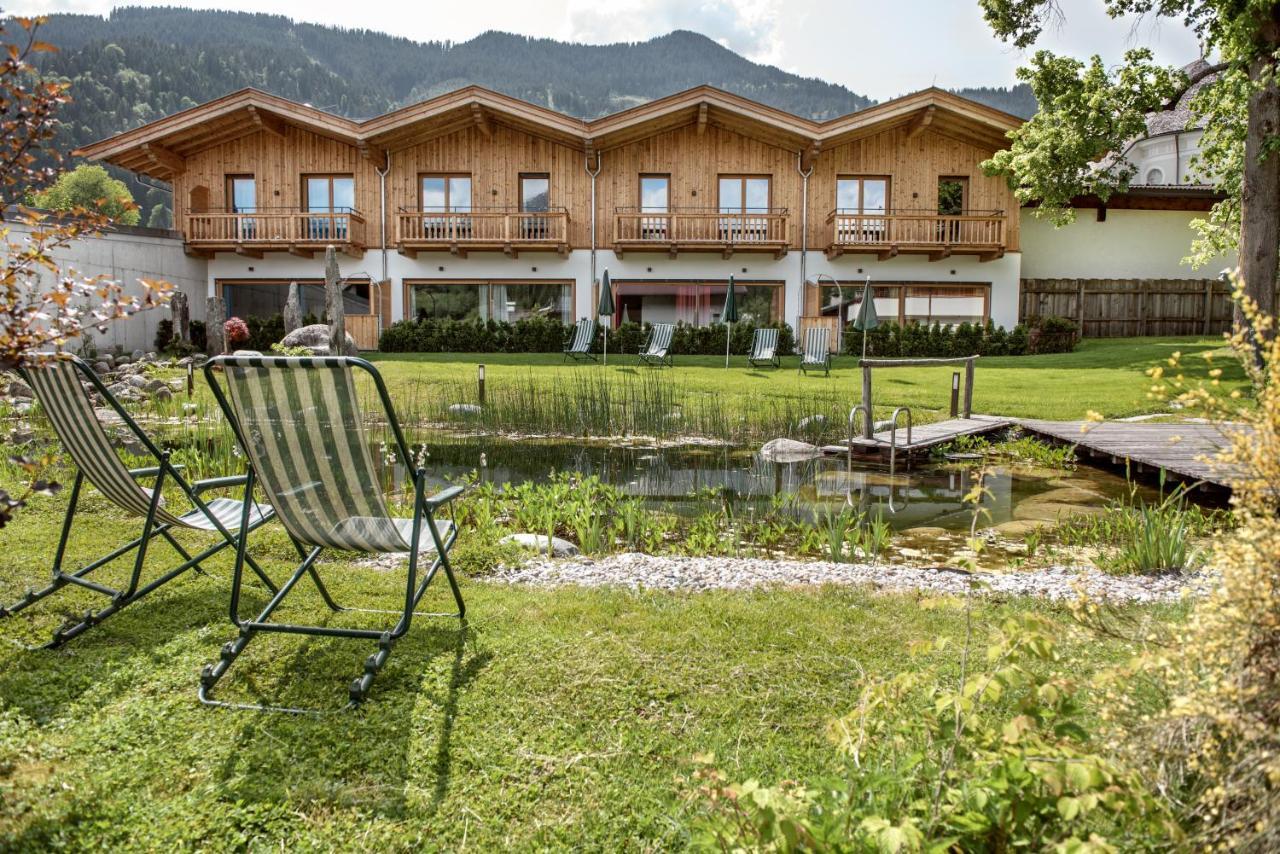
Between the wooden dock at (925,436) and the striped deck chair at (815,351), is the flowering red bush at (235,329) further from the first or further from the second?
the wooden dock at (925,436)

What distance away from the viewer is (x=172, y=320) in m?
18.9

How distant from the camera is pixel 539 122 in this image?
1966 centimetres

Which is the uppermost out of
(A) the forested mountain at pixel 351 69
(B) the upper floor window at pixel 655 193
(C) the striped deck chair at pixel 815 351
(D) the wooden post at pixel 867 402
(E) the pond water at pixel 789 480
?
(A) the forested mountain at pixel 351 69

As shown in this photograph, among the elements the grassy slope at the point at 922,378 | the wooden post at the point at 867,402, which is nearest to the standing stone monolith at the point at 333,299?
the grassy slope at the point at 922,378

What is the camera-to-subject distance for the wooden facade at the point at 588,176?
1984cm

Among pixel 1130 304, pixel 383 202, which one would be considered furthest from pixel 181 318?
pixel 1130 304

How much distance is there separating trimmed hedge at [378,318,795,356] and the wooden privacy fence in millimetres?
6746

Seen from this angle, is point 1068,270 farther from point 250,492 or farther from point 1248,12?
point 250,492

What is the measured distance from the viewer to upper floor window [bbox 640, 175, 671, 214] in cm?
2067

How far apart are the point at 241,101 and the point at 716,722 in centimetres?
2048

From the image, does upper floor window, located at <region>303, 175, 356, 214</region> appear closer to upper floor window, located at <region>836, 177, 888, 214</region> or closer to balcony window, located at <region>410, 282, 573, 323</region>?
balcony window, located at <region>410, 282, 573, 323</region>

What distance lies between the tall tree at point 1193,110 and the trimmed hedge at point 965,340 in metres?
3.88

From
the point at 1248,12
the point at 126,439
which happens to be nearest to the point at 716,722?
the point at 126,439

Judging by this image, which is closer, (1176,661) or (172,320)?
(1176,661)
